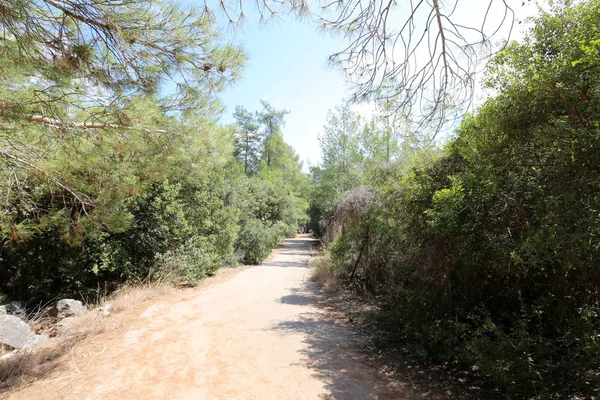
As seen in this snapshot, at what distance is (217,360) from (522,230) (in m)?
3.87

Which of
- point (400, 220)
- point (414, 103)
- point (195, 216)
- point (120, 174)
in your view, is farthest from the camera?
point (195, 216)

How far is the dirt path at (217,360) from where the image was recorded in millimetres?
3357

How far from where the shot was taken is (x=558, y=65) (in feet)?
8.44

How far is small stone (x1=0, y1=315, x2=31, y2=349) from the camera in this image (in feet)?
15.6

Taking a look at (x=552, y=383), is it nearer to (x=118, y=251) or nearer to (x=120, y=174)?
(x=120, y=174)

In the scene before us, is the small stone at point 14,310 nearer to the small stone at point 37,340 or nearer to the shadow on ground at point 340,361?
the small stone at point 37,340

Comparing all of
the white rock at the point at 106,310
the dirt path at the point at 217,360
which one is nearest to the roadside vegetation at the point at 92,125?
the white rock at the point at 106,310

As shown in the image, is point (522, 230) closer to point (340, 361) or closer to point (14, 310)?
point (340, 361)

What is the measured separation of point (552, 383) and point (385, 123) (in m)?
2.89

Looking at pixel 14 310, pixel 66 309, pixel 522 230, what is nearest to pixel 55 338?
pixel 66 309

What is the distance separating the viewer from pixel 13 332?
493 cm

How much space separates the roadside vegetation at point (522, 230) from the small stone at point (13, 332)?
569 cm

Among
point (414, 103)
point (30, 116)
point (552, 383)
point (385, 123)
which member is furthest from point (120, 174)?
point (552, 383)

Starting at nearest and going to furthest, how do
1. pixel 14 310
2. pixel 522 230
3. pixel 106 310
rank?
pixel 522 230, pixel 106 310, pixel 14 310
